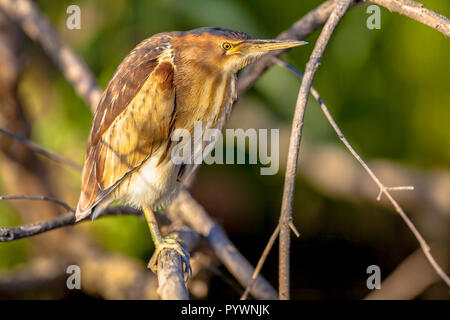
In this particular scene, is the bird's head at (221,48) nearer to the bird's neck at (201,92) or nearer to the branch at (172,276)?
the bird's neck at (201,92)

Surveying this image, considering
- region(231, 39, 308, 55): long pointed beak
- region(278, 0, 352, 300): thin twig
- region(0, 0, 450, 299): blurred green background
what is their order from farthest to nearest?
region(0, 0, 450, 299): blurred green background, region(231, 39, 308, 55): long pointed beak, region(278, 0, 352, 300): thin twig

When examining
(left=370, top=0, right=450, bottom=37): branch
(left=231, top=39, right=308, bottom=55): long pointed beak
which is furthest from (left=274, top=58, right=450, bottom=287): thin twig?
(left=231, top=39, right=308, bottom=55): long pointed beak

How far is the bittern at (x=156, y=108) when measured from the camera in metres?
1.61

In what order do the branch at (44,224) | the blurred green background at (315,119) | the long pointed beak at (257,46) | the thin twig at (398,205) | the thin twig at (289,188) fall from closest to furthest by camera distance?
the thin twig at (398,205) < the thin twig at (289,188) < the branch at (44,224) < the long pointed beak at (257,46) < the blurred green background at (315,119)

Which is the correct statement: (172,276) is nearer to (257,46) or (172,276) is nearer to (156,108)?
(156,108)

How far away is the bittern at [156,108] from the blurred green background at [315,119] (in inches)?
41.4

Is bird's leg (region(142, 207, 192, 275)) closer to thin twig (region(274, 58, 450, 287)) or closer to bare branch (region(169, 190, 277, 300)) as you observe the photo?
bare branch (region(169, 190, 277, 300))

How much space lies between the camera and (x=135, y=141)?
165cm

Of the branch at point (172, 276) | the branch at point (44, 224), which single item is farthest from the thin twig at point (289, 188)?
the branch at point (44, 224)

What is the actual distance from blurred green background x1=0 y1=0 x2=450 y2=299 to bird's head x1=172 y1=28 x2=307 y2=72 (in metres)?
1.08

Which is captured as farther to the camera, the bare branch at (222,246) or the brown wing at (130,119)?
the bare branch at (222,246)

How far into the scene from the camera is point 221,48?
161cm

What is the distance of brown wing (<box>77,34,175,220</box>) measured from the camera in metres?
1.61
